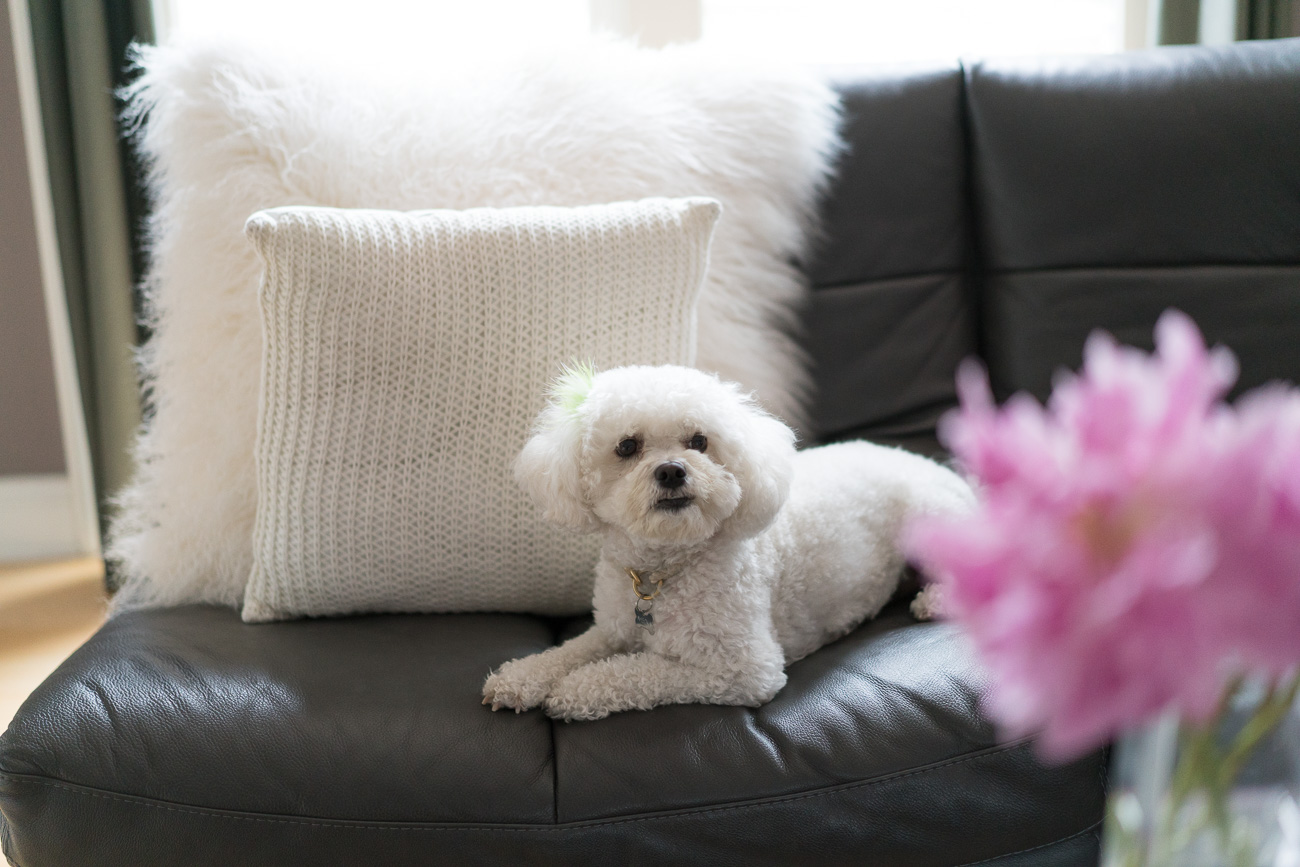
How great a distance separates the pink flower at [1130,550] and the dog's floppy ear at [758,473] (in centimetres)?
61

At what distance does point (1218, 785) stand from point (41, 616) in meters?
2.21

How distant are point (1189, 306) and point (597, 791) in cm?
122

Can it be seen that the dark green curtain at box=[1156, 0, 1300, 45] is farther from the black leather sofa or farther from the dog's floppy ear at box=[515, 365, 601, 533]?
the dog's floppy ear at box=[515, 365, 601, 533]

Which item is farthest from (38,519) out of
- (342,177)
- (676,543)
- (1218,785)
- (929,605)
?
(1218,785)

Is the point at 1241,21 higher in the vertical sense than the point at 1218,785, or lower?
higher

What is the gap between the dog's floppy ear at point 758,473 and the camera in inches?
39.9

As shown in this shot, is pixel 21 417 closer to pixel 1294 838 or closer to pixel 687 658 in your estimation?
pixel 687 658

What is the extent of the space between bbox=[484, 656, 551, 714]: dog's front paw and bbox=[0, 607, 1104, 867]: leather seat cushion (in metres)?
0.02

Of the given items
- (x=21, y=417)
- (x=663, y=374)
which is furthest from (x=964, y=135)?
(x=21, y=417)

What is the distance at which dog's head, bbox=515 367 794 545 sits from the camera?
3.27ft

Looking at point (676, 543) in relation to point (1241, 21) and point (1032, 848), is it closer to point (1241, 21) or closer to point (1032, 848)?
point (1032, 848)

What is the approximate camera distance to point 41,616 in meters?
2.01

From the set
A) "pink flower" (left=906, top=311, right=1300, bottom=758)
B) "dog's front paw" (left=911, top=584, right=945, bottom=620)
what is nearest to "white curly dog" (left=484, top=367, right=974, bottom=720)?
"dog's front paw" (left=911, top=584, right=945, bottom=620)

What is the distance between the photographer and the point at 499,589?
1.25 metres
